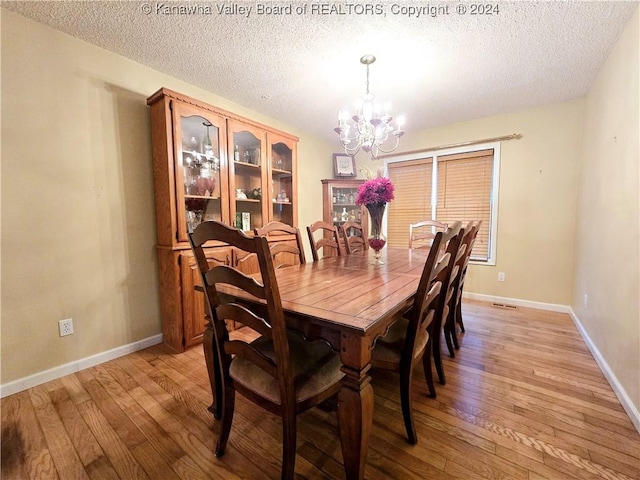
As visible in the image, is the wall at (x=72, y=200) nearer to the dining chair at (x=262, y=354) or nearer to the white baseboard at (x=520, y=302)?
the dining chair at (x=262, y=354)

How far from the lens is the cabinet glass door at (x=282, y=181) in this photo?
3.00 metres

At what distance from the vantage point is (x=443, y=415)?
1.41m

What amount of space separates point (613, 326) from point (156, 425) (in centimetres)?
283

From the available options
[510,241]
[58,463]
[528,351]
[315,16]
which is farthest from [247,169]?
[510,241]

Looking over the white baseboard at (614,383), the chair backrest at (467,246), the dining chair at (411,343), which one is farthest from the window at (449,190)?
the dining chair at (411,343)

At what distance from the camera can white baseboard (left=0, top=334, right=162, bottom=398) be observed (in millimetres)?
1601

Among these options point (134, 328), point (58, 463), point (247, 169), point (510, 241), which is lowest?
point (58, 463)

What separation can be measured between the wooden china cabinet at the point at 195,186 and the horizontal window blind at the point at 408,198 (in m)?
2.05

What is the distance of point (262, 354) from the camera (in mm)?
1016

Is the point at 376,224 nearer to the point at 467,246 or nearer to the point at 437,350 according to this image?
the point at 467,246

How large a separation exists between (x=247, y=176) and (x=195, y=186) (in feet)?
1.98

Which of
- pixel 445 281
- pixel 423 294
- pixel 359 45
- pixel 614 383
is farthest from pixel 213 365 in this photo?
pixel 614 383

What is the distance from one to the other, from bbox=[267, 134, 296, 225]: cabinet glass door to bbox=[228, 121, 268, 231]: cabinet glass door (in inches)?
6.8

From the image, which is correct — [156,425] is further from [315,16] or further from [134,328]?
[315,16]
